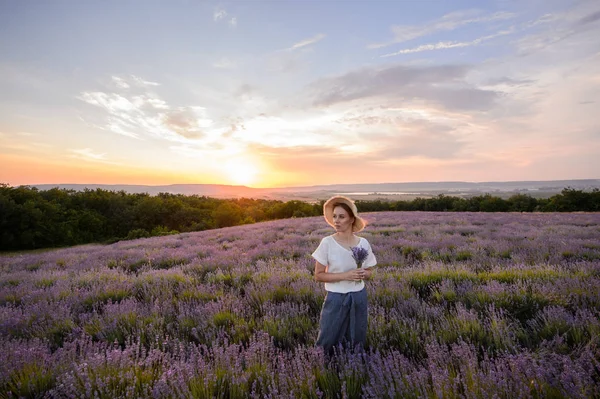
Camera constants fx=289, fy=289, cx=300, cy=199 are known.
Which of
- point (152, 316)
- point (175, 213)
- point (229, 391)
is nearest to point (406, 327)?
point (229, 391)

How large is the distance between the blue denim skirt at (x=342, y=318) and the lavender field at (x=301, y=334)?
6.4 inches

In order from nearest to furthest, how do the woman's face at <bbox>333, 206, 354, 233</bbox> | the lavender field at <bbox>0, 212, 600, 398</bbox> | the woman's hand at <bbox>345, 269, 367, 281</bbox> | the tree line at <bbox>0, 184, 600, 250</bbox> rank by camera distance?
the lavender field at <bbox>0, 212, 600, 398</bbox> → the woman's hand at <bbox>345, 269, 367, 281</bbox> → the woman's face at <bbox>333, 206, 354, 233</bbox> → the tree line at <bbox>0, 184, 600, 250</bbox>

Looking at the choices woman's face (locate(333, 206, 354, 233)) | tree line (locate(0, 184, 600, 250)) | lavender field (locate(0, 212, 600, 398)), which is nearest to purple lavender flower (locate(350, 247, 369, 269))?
woman's face (locate(333, 206, 354, 233))

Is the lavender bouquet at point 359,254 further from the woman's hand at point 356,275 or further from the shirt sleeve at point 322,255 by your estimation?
the shirt sleeve at point 322,255

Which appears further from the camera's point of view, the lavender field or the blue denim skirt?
the blue denim skirt

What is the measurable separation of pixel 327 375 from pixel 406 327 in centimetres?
134

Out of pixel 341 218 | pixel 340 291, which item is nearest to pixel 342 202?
pixel 341 218

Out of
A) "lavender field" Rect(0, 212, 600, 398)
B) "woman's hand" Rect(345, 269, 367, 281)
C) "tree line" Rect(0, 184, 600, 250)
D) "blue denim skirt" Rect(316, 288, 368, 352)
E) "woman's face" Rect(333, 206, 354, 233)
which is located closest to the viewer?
"lavender field" Rect(0, 212, 600, 398)

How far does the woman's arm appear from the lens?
278 centimetres

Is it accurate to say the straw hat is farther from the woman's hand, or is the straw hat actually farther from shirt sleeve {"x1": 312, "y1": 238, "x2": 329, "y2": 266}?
the woman's hand

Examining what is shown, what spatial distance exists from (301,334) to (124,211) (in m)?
41.6

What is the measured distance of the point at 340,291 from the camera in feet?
9.70

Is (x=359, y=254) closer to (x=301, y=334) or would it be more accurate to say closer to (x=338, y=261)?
(x=338, y=261)

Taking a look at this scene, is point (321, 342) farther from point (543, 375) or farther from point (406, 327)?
point (543, 375)
